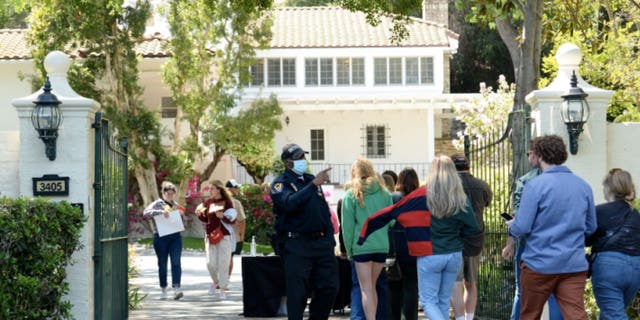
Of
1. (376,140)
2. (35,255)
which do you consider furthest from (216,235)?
(376,140)

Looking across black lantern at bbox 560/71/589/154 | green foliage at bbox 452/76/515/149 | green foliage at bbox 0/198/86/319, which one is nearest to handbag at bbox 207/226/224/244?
green foliage at bbox 0/198/86/319

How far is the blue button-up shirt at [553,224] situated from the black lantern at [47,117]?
488cm

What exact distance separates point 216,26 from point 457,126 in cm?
1856

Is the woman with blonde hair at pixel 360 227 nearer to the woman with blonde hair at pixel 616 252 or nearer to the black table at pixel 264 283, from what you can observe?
the black table at pixel 264 283

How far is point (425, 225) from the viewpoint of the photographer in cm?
1048

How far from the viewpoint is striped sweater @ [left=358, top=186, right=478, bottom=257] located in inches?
409

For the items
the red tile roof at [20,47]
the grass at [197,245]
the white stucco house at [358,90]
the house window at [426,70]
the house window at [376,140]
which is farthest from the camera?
the house window at [376,140]

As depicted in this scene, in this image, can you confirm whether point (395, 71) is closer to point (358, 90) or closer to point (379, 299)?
point (358, 90)

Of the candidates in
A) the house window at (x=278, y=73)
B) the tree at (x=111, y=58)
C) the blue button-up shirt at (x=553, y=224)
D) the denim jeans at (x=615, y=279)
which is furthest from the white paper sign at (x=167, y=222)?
the house window at (x=278, y=73)

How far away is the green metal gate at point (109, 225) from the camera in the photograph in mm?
11820

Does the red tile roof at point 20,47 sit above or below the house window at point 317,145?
above

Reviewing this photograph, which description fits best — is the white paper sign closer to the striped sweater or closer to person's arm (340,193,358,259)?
person's arm (340,193,358,259)

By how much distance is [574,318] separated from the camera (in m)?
9.04

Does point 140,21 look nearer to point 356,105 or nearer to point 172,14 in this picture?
Answer: point 172,14
